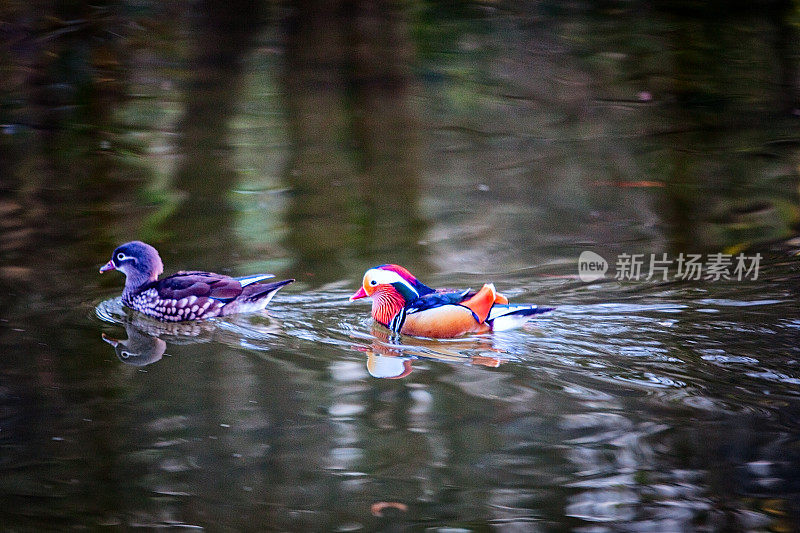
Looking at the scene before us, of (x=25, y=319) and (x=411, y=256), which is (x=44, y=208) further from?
(x=411, y=256)

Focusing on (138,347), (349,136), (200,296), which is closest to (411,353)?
(200,296)

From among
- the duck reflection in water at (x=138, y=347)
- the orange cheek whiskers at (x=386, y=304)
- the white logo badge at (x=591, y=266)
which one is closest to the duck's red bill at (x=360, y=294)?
the orange cheek whiskers at (x=386, y=304)

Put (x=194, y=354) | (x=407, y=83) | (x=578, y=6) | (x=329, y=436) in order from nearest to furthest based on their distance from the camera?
(x=329, y=436) < (x=194, y=354) < (x=407, y=83) < (x=578, y=6)

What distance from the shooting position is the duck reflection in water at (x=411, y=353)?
5199 mm

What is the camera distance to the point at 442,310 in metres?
5.55

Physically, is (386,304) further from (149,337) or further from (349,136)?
(349,136)

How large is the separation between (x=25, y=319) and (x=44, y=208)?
2309 millimetres

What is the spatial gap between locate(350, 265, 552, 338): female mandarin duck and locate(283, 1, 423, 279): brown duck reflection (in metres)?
1.14

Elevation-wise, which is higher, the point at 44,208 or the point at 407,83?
→ the point at 407,83

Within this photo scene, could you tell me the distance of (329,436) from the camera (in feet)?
14.4

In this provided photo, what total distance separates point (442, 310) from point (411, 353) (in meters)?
0.32

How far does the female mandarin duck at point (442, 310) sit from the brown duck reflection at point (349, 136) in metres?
1.14

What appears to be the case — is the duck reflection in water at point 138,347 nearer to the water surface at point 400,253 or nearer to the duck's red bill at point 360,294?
the water surface at point 400,253

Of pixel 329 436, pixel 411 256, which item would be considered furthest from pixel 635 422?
pixel 411 256
